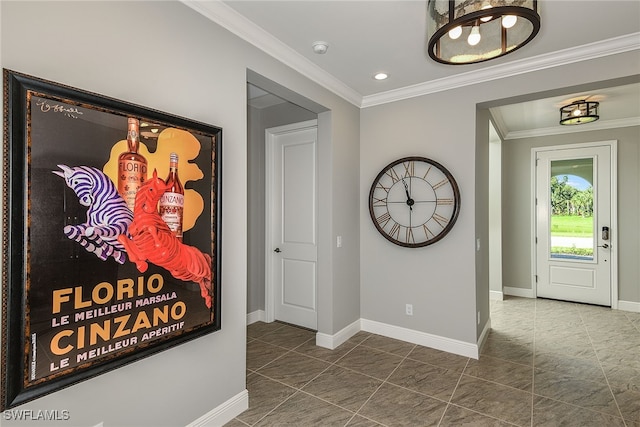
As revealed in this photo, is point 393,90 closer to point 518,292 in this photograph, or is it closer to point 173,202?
point 173,202

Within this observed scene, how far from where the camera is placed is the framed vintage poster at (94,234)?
1.22 meters

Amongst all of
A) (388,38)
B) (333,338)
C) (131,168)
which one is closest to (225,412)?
(333,338)

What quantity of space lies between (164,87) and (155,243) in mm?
839

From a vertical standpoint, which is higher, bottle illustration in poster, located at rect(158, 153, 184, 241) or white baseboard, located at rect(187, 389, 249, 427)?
bottle illustration in poster, located at rect(158, 153, 184, 241)

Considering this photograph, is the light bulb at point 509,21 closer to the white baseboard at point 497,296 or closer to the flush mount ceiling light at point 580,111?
the flush mount ceiling light at point 580,111

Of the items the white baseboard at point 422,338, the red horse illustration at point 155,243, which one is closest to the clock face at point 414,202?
the white baseboard at point 422,338

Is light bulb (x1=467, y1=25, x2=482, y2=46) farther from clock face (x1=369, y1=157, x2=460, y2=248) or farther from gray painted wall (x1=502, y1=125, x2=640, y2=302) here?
gray painted wall (x1=502, y1=125, x2=640, y2=302)

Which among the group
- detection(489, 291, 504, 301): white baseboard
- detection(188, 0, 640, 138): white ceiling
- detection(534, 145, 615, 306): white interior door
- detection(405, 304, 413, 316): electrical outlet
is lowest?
detection(489, 291, 504, 301): white baseboard

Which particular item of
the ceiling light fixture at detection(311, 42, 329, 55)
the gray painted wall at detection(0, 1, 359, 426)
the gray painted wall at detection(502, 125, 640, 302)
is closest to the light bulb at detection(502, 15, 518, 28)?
the ceiling light fixture at detection(311, 42, 329, 55)

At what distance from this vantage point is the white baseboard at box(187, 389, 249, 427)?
1955 millimetres

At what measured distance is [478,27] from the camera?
164cm

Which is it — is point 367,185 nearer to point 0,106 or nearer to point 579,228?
point 0,106

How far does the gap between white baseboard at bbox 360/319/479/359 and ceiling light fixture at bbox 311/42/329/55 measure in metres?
2.81

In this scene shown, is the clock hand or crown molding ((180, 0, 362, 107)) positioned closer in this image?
crown molding ((180, 0, 362, 107))
